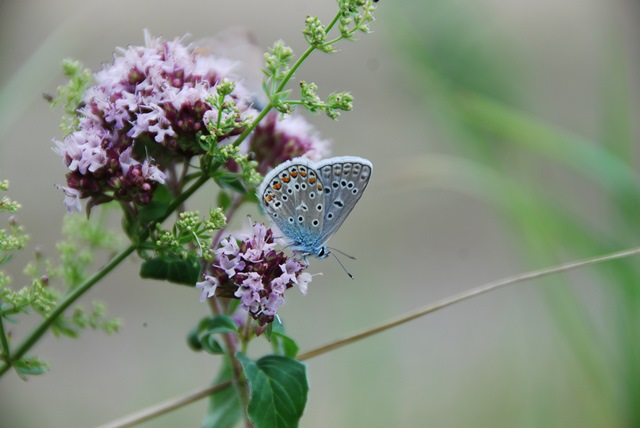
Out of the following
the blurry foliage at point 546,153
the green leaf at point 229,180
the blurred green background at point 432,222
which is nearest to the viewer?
the green leaf at point 229,180

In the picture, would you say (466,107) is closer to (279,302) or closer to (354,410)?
(354,410)

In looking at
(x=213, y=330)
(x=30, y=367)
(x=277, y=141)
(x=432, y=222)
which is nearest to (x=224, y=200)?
(x=277, y=141)

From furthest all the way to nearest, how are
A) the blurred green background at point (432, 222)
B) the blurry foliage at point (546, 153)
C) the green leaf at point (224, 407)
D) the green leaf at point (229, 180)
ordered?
1. the blurred green background at point (432, 222)
2. the blurry foliage at point (546, 153)
3. the green leaf at point (224, 407)
4. the green leaf at point (229, 180)

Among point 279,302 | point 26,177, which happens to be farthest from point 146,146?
point 26,177

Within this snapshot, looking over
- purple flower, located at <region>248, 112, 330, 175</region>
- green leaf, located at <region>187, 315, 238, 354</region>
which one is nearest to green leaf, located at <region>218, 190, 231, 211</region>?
purple flower, located at <region>248, 112, 330, 175</region>

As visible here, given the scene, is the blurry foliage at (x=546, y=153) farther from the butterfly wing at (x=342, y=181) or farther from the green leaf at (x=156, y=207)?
the green leaf at (x=156, y=207)

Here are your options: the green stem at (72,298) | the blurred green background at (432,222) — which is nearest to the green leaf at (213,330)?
the green stem at (72,298)

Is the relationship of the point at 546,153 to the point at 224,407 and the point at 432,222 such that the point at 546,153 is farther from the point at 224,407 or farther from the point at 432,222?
the point at 432,222
